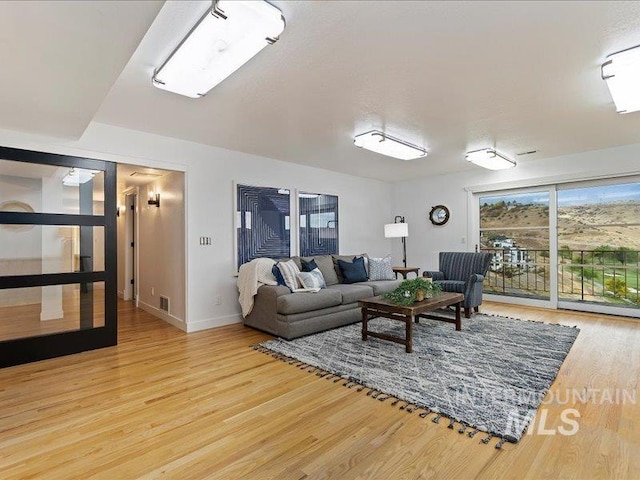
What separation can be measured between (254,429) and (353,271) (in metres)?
3.31

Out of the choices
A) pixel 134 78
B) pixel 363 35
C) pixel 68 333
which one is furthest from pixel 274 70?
pixel 68 333

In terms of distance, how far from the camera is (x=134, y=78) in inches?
102

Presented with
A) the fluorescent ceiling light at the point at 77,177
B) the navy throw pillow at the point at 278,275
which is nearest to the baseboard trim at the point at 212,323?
the navy throw pillow at the point at 278,275

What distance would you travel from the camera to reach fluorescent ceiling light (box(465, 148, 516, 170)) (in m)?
4.69

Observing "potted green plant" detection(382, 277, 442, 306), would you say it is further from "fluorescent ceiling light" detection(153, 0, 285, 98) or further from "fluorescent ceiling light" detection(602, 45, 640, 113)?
"fluorescent ceiling light" detection(153, 0, 285, 98)

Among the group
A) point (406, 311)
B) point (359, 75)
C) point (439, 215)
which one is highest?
point (359, 75)

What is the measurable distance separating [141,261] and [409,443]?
5314 millimetres

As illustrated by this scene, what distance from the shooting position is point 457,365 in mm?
2953

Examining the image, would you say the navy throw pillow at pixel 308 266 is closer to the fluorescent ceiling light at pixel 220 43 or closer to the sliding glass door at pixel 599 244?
the fluorescent ceiling light at pixel 220 43

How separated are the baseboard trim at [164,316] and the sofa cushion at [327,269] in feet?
6.16

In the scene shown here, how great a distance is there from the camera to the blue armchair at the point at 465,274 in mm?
4773

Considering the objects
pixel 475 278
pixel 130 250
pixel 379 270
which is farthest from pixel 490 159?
pixel 130 250

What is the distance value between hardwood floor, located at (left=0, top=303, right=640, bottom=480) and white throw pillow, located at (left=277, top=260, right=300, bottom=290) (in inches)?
45.0

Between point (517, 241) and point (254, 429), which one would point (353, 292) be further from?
point (517, 241)
